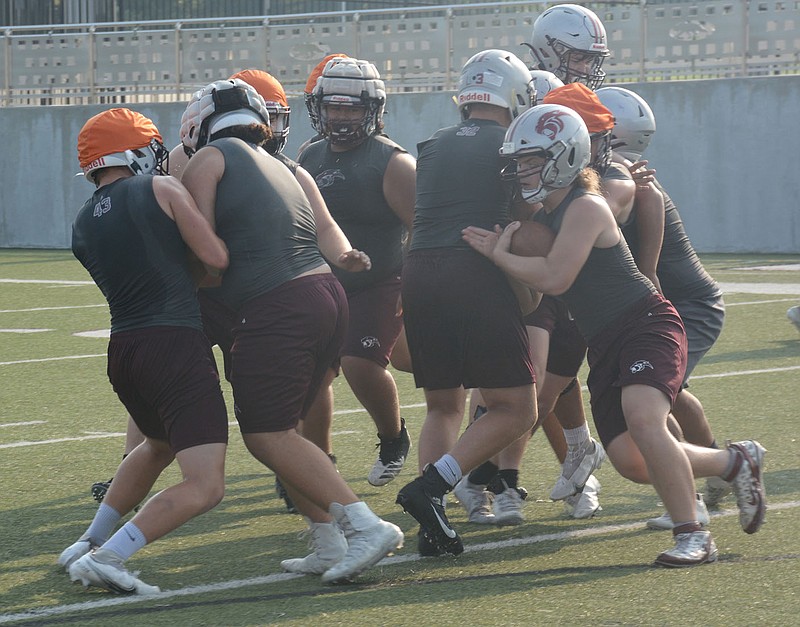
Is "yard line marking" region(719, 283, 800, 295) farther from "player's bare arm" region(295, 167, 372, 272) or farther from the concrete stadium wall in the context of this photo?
"player's bare arm" region(295, 167, 372, 272)

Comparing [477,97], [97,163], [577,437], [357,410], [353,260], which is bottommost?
[357,410]

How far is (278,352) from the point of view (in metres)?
5.27

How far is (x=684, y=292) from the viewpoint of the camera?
21.7 ft

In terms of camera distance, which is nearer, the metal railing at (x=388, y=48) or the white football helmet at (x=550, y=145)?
the white football helmet at (x=550, y=145)

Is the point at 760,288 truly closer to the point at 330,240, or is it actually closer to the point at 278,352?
the point at 330,240

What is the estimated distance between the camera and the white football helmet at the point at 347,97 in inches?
265

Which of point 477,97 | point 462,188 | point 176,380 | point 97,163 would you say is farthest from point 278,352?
point 477,97

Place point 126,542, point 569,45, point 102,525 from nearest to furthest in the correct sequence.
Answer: point 126,542, point 102,525, point 569,45

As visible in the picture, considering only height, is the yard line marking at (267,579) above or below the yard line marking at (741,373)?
above

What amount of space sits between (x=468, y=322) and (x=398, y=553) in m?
0.94

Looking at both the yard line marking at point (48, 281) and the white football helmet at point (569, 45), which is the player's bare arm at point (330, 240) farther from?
the yard line marking at point (48, 281)

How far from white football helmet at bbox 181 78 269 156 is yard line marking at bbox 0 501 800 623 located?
1668 millimetres

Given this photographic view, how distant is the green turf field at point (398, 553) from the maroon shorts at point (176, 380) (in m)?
0.57

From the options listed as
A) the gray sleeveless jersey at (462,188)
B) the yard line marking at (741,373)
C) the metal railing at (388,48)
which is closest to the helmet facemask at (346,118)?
the gray sleeveless jersey at (462,188)
